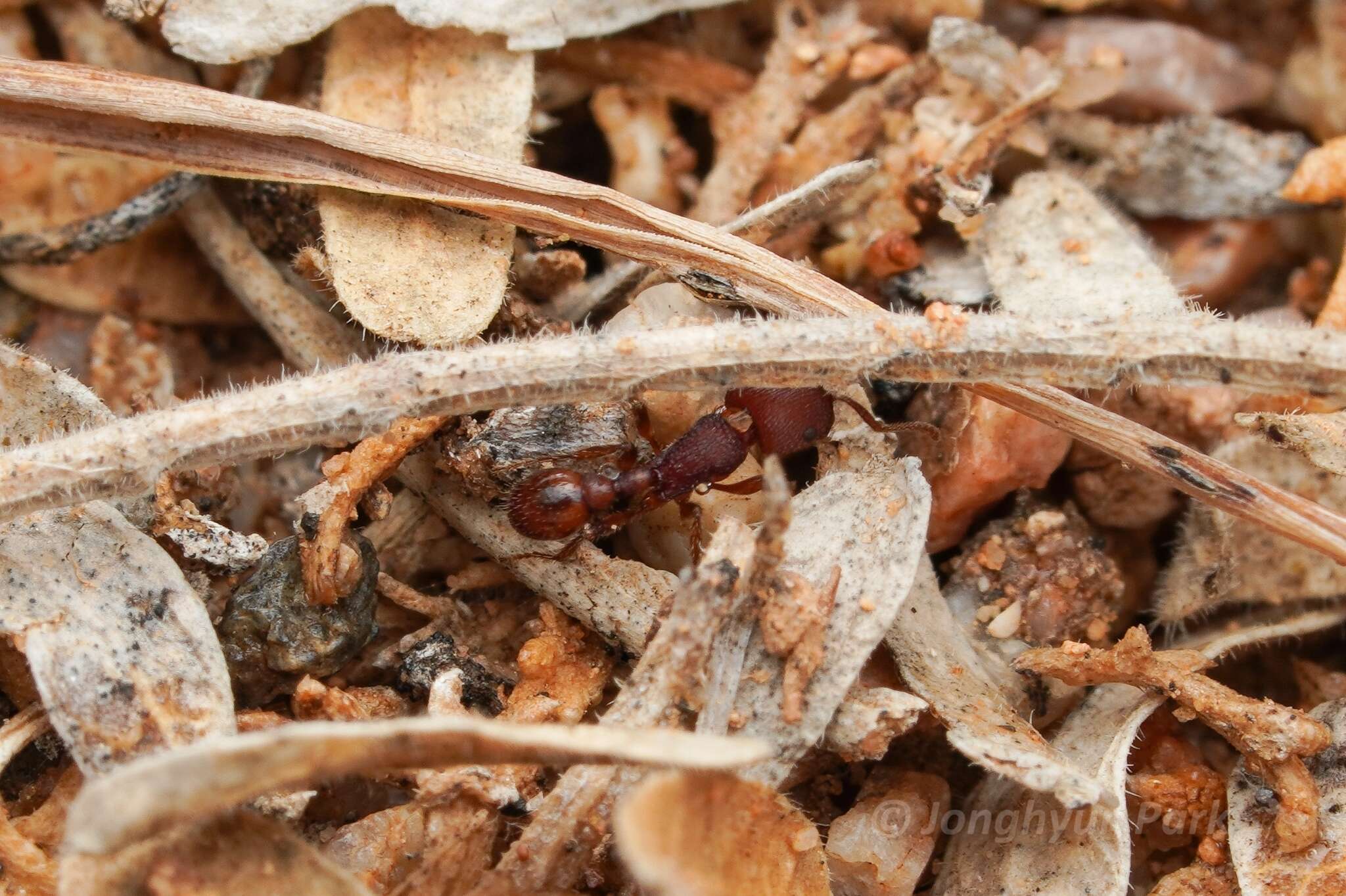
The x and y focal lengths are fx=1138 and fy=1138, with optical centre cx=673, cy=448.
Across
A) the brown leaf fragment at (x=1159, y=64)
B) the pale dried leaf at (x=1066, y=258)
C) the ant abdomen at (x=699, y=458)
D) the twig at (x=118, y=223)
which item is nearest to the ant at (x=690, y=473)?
the ant abdomen at (x=699, y=458)

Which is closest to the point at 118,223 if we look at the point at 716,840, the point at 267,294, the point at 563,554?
the point at 267,294

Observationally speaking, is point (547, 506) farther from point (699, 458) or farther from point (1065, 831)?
point (1065, 831)

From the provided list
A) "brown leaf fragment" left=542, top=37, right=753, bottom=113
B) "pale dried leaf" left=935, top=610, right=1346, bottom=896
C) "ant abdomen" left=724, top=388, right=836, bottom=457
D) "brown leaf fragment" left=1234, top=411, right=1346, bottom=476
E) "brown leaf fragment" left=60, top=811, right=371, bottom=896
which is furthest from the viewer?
"brown leaf fragment" left=542, top=37, right=753, bottom=113

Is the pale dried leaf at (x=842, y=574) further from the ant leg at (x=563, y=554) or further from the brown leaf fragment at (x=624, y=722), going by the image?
the ant leg at (x=563, y=554)

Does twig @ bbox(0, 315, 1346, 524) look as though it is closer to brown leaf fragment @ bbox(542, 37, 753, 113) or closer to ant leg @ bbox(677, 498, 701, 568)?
ant leg @ bbox(677, 498, 701, 568)

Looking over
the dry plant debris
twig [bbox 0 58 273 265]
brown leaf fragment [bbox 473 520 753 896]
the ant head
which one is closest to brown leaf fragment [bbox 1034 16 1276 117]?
the dry plant debris

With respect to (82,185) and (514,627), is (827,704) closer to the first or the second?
(514,627)

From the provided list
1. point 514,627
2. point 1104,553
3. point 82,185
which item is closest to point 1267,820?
point 1104,553

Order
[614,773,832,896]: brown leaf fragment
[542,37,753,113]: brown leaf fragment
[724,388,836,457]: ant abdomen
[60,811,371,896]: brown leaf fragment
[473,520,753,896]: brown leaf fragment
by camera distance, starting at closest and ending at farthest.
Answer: [614,773,832,896]: brown leaf fragment < [60,811,371,896]: brown leaf fragment < [473,520,753,896]: brown leaf fragment < [724,388,836,457]: ant abdomen < [542,37,753,113]: brown leaf fragment
